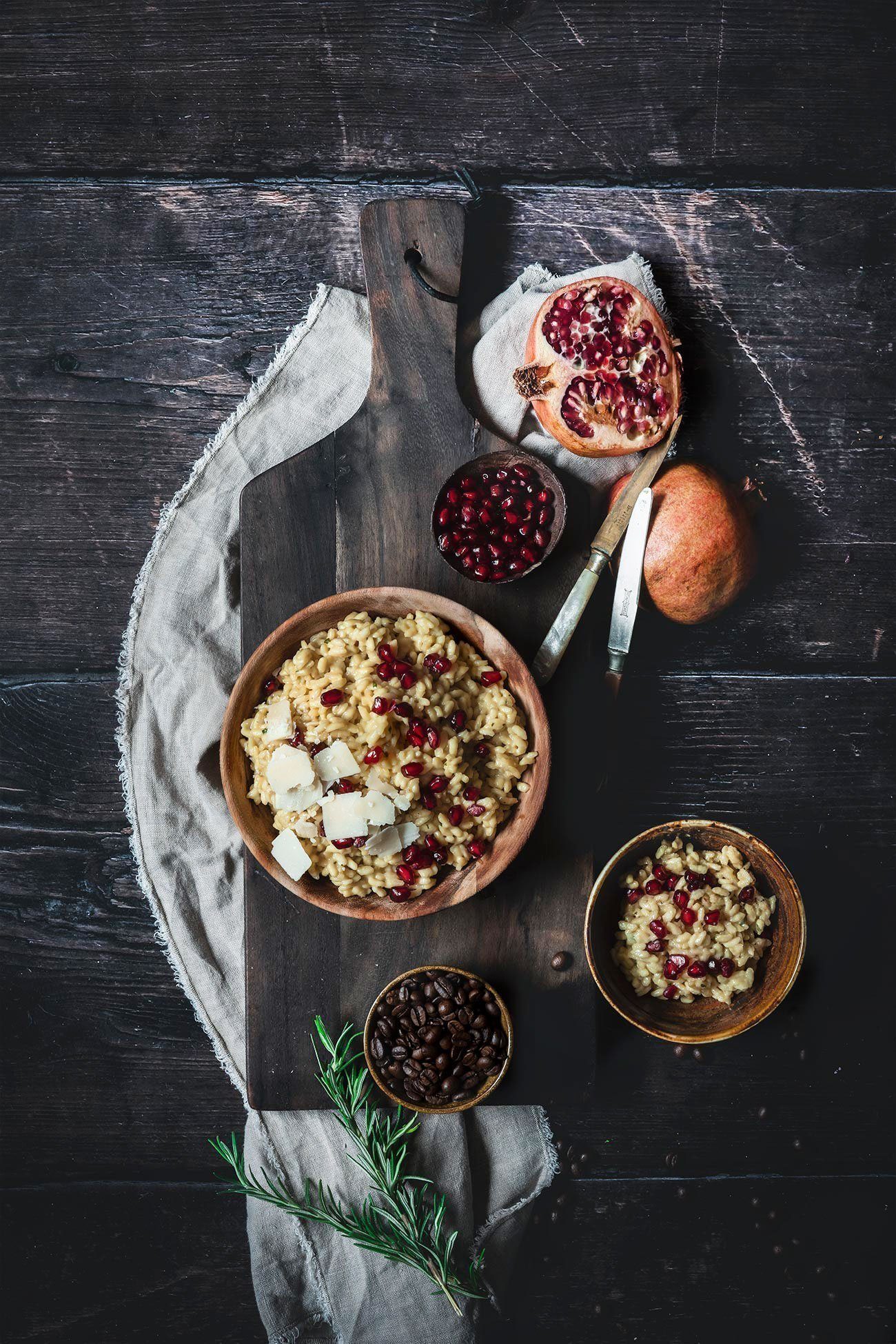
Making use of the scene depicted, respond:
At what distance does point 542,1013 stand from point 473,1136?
535mm

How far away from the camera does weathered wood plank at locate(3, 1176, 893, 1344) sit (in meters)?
3.21

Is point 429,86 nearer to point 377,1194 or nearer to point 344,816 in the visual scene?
point 344,816

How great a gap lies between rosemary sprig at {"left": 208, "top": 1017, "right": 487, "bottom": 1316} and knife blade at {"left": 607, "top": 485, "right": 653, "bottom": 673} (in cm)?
157

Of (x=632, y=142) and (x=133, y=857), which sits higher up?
(x=632, y=142)

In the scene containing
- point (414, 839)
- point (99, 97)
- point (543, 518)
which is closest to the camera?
point (414, 839)

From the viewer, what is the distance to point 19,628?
10.5 ft

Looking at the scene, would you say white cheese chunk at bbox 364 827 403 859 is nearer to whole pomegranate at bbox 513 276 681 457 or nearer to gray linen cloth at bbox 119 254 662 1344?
gray linen cloth at bbox 119 254 662 1344

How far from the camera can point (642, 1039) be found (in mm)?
3195

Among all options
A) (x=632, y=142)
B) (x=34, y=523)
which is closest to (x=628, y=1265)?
(x=34, y=523)

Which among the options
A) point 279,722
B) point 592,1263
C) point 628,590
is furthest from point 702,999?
point 279,722

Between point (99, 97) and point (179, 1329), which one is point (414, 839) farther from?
point (99, 97)

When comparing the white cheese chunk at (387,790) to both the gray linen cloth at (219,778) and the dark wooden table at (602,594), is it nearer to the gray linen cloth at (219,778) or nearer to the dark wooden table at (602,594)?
the gray linen cloth at (219,778)

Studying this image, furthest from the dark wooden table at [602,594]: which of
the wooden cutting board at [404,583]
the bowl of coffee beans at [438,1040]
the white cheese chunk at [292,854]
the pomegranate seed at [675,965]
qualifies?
the white cheese chunk at [292,854]

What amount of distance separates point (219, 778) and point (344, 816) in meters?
0.77
